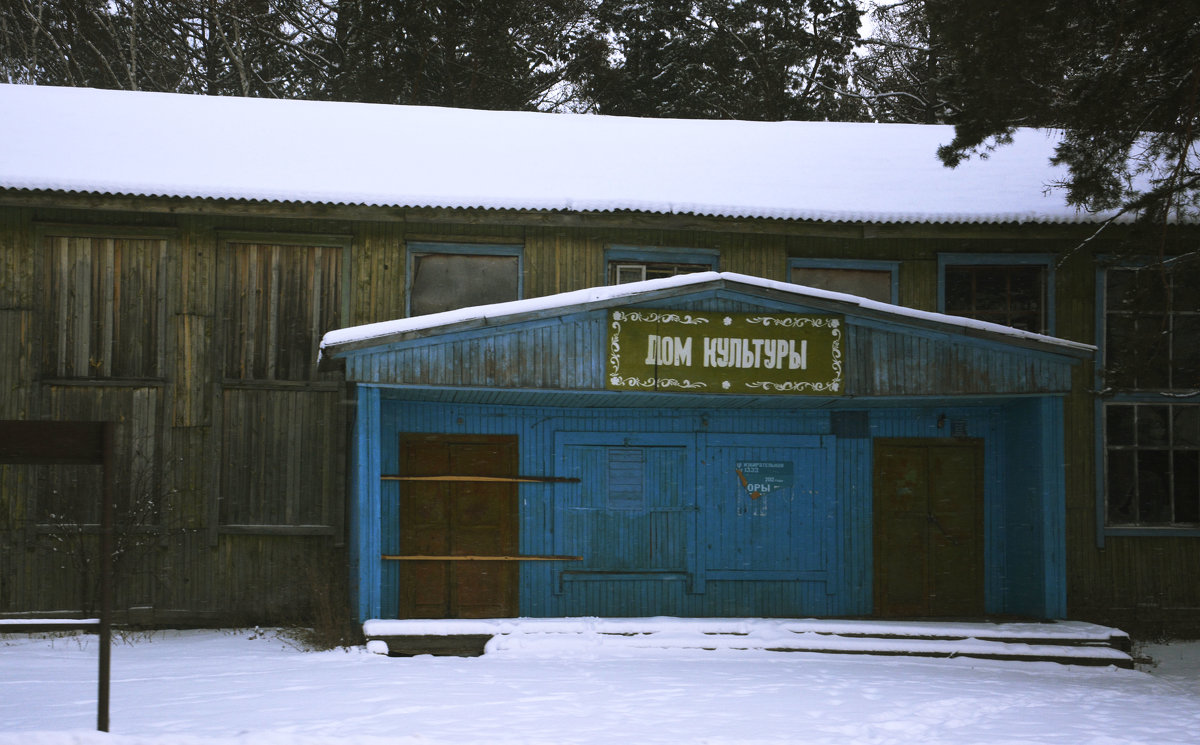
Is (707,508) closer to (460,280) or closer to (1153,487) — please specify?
(460,280)

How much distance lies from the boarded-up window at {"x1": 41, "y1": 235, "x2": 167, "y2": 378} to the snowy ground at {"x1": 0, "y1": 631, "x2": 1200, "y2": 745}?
300 centimetres

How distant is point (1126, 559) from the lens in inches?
495

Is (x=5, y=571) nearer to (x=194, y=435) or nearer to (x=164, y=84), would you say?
(x=194, y=435)

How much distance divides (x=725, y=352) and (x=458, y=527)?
11.9 feet

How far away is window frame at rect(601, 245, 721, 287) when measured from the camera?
1272 cm

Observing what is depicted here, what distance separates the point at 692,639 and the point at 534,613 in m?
2.29

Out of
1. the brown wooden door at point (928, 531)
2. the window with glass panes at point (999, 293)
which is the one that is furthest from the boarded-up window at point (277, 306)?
the window with glass panes at point (999, 293)

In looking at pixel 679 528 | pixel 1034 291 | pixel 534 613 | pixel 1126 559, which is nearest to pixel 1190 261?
pixel 1034 291

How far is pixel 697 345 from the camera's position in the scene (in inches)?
413

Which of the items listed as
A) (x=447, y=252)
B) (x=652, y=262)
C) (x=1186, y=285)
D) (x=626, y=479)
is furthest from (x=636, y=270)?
(x=1186, y=285)

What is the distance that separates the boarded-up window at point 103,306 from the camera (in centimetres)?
1181

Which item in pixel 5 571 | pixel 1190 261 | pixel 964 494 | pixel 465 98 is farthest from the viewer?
pixel 465 98

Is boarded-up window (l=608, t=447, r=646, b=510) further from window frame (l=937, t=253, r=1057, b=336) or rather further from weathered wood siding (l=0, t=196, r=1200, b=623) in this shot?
window frame (l=937, t=253, r=1057, b=336)

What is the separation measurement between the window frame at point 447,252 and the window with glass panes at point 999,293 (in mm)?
5060
